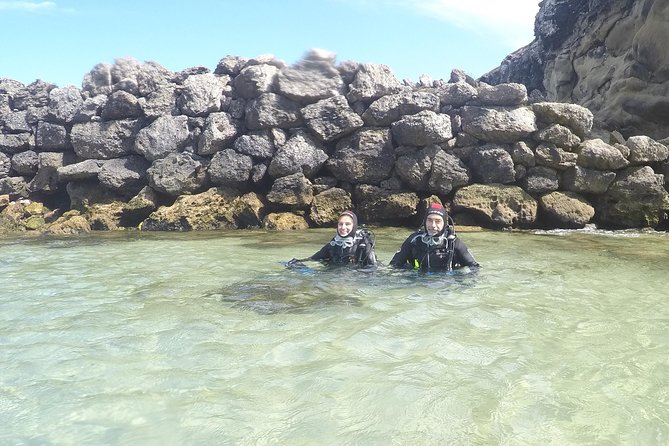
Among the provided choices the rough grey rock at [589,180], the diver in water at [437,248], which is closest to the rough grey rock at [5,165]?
the diver in water at [437,248]

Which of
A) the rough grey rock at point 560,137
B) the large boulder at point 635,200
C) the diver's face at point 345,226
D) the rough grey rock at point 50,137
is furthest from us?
the rough grey rock at point 50,137

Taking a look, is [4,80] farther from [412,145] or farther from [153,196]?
[412,145]

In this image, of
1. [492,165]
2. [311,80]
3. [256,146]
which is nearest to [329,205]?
[256,146]

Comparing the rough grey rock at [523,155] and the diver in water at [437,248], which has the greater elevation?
the rough grey rock at [523,155]

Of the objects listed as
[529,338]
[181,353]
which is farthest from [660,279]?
[181,353]

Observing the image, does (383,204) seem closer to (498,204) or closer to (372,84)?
(498,204)

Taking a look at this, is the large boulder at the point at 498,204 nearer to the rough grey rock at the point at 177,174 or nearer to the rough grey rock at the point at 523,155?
the rough grey rock at the point at 523,155

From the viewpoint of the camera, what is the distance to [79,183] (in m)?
17.5

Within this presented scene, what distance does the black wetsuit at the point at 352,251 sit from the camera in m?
8.38

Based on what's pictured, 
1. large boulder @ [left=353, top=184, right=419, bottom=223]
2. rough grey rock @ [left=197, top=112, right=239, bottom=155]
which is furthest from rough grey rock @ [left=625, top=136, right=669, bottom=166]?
rough grey rock @ [left=197, top=112, right=239, bottom=155]

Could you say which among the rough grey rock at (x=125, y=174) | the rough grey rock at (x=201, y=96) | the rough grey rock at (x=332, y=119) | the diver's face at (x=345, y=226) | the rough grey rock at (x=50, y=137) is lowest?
the diver's face at (x=345, y=226)

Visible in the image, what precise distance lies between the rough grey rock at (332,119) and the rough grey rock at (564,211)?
6.41 meters

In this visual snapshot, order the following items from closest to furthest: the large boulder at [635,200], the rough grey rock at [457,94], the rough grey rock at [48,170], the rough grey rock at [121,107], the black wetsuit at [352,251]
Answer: the black wetsuit at [352,251] → the large boulder at [635,200] → the rough grey rock at [457,94] → the rough grey rock at [121,107] → the rough grey rock at [48,170]

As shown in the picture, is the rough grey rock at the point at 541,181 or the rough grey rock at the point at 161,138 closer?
the rough grey rock at the point at 541,181
